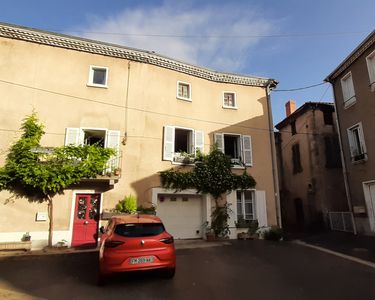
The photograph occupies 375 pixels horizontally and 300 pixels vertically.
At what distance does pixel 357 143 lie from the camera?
14125 mm

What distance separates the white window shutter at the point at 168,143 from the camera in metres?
12.4

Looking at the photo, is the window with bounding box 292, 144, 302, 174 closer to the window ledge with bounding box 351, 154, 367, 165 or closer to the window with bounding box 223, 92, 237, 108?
the window ledge with bounding box 351, 154, 367, 165

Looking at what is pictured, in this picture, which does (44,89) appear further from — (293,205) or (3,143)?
(293,205)

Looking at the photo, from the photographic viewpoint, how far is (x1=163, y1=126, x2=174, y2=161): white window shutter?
12391mm

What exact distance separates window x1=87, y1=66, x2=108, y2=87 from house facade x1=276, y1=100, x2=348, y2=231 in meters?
12.6

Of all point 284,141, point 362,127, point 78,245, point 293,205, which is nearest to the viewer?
point 78,245

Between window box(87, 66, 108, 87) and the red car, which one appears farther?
window box(87, 66, 108, 87)

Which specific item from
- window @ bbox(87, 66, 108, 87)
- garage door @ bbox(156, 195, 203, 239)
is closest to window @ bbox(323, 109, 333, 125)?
garage door @ bbox(156, 195, 203, 239)

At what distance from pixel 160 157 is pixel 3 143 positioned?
6.29 meters

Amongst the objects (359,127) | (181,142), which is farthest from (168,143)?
(359,127)

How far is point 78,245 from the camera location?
10320 mm

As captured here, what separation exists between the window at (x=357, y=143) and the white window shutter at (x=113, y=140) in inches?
471

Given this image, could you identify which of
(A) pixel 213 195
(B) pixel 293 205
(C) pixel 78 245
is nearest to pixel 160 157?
(A) pixel 213 195

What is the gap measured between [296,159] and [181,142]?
923 centimetres
